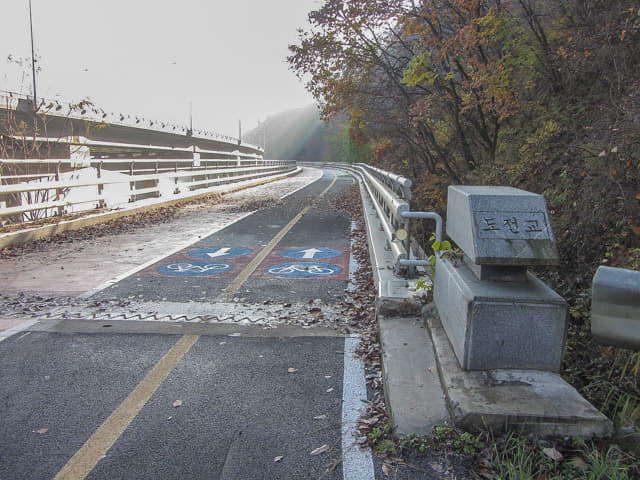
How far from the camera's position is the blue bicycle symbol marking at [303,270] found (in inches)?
302

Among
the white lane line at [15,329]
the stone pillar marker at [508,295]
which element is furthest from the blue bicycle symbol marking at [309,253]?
the stone pillar marker at [508,295]

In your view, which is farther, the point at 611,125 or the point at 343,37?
the point at 343,37

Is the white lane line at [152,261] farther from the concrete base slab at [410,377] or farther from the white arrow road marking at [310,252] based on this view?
the concrete base slab at [410,377]

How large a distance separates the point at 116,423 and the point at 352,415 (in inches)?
62.6

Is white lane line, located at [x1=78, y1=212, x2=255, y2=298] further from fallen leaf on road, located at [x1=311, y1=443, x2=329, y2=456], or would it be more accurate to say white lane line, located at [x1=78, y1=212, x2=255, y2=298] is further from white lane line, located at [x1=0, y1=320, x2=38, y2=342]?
fallen leaf on road, located at [x1=311, y1=443, x2=329, y2=456]

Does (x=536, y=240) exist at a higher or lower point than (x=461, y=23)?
lower

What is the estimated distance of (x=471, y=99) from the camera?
39.5ft

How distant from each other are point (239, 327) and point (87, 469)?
8.23ft

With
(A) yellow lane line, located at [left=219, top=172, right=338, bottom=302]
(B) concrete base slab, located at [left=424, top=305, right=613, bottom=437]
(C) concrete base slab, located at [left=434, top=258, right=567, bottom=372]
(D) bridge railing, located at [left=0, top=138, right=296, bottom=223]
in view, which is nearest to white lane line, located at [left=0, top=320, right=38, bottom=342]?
(A) yellow lane line, located at [left=219, top=172, right=338, bottom=302]

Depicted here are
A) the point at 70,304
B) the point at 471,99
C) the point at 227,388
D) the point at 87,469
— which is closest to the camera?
the point at 87,469

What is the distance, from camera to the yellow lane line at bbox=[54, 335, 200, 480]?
289 centimetres

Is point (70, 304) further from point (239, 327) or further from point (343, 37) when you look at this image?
point (343, 37)

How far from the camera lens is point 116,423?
3.39 m

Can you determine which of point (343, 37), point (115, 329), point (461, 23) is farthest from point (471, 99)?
point (115, 329)
